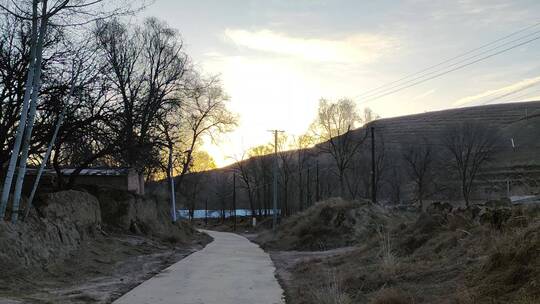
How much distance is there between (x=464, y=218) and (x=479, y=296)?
6.89 meters

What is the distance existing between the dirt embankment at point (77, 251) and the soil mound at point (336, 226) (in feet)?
32.6

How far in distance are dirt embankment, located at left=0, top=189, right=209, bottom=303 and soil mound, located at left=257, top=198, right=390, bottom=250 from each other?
32.6 feet

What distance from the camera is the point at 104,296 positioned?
510 inches

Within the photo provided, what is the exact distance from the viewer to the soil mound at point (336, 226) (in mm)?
33875

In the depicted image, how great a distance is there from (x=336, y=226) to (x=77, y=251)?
798 inches

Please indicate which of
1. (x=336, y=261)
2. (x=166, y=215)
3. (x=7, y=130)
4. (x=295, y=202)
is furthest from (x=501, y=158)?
(x=7, y=130)

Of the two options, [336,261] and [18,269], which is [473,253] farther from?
[18,269]

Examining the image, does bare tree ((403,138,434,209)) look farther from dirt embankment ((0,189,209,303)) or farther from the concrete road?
the concrete road

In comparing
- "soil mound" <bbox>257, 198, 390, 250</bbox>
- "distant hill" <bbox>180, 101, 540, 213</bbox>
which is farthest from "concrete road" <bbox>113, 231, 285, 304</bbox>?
"distant hill" <bbox>180, 101, 540, 213</bbox>

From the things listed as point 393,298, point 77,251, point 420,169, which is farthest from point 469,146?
point 393,298

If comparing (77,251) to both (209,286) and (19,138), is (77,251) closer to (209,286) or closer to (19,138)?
(19,138)

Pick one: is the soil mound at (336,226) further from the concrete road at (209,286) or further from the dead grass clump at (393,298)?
the dead grass clump at (393,298)

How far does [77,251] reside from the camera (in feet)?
63.0

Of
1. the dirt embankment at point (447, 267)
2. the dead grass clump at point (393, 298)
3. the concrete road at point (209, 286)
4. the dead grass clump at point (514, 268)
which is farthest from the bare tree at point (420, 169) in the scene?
the dead grass clump at point (514, 268)
